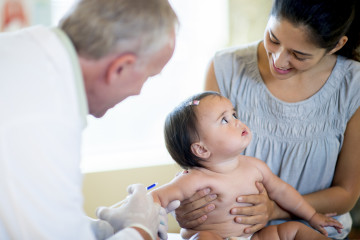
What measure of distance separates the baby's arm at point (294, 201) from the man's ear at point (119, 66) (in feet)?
2.28

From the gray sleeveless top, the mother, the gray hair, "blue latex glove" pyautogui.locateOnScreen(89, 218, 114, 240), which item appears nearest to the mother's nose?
the mother

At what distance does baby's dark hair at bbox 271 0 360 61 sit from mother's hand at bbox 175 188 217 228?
0.60 meters

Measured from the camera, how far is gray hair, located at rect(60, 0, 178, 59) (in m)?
0.85

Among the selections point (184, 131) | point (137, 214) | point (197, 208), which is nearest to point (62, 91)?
point (137, 214)

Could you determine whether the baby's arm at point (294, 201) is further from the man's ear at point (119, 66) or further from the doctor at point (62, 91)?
the man's ear at point (119, 66)

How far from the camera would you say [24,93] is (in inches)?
30.1

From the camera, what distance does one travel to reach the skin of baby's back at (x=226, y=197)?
1.29 metres

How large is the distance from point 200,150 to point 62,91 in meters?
0.59

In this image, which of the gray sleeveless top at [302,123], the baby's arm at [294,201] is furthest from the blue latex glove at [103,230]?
the gray sleeveless top at [302,123]

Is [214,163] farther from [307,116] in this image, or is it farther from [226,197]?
[307,116]

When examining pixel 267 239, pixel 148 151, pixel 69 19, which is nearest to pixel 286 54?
pixel 267 239

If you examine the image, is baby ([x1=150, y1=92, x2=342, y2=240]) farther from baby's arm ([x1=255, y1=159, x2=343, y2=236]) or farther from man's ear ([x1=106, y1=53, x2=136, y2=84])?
man's ear ([x1=106, y1=53, x2=136, y2=84])

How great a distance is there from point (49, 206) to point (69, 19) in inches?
15.5

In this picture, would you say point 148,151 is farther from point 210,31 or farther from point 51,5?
point 51,5
